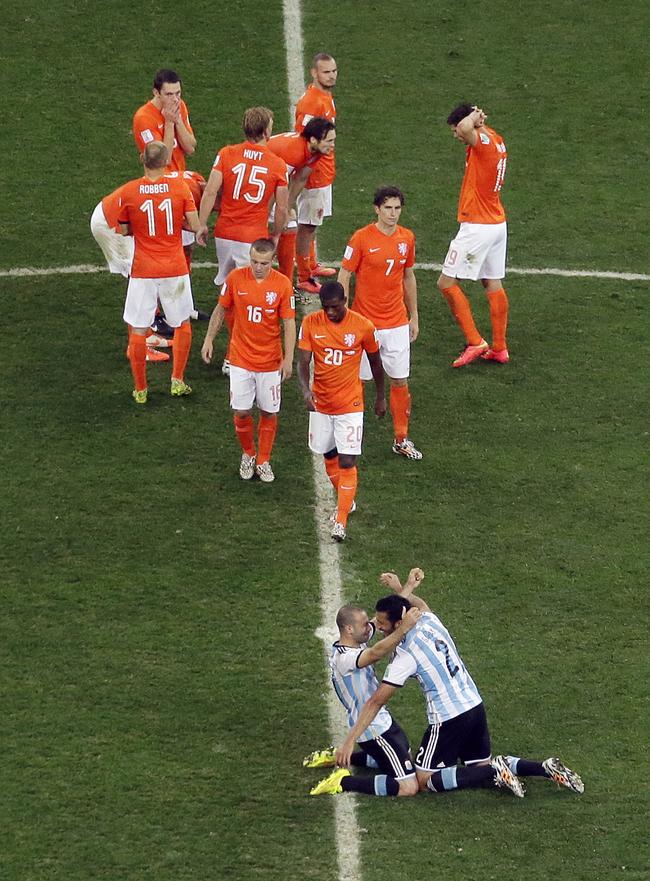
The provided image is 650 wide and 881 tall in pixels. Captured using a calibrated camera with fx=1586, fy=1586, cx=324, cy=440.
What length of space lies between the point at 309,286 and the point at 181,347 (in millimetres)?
2242

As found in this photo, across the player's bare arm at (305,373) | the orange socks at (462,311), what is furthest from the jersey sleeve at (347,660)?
the orange socks at (462,311)

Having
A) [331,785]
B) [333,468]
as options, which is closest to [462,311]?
[333,468]

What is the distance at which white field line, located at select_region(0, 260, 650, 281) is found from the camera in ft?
50.4

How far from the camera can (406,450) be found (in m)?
13.0

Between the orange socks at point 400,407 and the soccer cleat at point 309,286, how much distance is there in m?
2.56

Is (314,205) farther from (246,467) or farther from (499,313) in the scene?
(246,467)

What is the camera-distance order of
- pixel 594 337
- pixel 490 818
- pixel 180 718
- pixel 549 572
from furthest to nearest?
pixel 594 337 → pixel 549 572 → pixel 180 718 → pixel 490 818

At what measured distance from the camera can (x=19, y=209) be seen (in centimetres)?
1633

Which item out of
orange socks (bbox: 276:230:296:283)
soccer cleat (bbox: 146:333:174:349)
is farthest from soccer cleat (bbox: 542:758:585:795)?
orange socks (bbox: 276:230:296:283)

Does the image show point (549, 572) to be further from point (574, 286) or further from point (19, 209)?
→ point (19, 209)

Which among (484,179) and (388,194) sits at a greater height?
(388,194)

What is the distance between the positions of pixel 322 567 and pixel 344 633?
2.13 m

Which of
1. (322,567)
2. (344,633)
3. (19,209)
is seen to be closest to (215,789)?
(344,633)

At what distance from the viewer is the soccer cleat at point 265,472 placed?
41.2 feet
